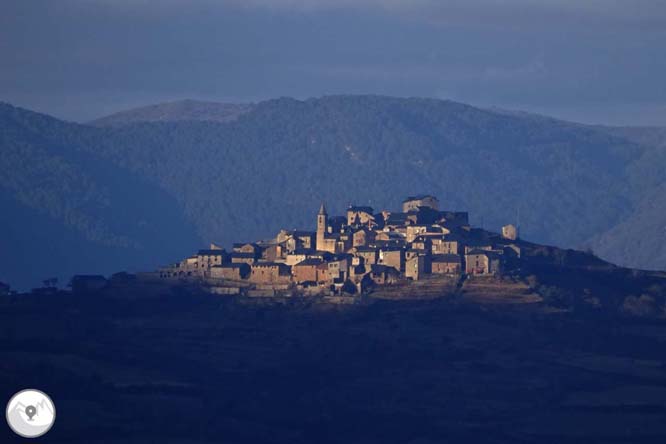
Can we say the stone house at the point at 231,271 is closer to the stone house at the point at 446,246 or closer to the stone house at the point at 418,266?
the stone house at the point at 418,266

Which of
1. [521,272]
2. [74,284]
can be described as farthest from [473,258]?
[74,284]

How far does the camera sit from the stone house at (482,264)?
6757 inches

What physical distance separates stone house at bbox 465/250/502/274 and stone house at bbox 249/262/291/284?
1087 centimetres

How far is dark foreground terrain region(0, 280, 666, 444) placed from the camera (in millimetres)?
150625

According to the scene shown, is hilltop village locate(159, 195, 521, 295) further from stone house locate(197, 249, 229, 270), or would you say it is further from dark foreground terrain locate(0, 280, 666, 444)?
dark foreground terrain locate(0, 280, 666, 444)

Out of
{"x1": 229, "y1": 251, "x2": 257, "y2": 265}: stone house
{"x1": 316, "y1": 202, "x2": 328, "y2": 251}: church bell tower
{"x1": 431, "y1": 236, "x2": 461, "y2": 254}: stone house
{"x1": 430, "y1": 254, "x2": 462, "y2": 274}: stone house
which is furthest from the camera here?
{"x1": 316, "y1": 202, "x2": 328, "y2": 251}: church bell tower

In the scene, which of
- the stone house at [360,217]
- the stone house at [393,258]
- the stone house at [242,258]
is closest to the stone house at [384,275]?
the stone house at [393,258]

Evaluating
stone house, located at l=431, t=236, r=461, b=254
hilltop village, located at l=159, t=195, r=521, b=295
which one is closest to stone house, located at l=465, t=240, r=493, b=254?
hilltop village, located at l=159, t=195, r=521, b=295

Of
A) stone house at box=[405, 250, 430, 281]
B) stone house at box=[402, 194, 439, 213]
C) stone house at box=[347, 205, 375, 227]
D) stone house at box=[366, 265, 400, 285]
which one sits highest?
stone house at box=[402, 194, 439, 213]

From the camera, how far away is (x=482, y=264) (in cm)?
17200

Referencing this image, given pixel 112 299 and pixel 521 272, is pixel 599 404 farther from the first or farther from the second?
pixel 112 299

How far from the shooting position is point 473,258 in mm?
172500

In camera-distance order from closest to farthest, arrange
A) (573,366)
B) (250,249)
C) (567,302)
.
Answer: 1. (573,366)
2. (567,302)
3. (250,249)

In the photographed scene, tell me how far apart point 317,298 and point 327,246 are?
350 inches
